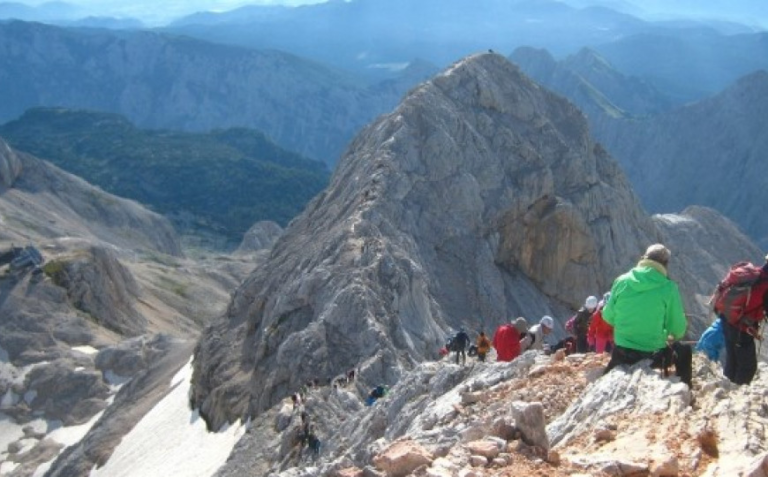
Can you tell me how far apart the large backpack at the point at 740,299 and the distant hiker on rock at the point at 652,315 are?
3.26 ft

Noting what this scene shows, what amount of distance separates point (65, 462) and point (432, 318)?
25034 millimetres

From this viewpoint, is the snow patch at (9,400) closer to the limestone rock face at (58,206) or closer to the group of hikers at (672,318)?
the limestone rock face at (58,206)

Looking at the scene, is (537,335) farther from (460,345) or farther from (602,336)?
(602,336)

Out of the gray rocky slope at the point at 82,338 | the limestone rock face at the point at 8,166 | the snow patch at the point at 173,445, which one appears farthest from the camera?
the limestone rock face at the point at 8,166

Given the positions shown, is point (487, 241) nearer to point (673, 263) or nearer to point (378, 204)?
point (378, 204)

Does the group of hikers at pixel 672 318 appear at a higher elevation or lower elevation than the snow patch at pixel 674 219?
higher

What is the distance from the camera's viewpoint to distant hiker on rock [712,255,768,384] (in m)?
14.7

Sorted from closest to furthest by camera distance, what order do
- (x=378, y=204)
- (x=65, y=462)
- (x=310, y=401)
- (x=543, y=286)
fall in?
(x=310, y=401), (x=378, y=204), (x=65, y=462), (x=543, y=286)

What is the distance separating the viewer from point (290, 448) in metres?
30.6

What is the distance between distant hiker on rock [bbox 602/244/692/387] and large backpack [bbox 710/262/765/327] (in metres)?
0.99

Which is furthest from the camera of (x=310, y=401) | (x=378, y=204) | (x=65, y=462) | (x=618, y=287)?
(x=65, y=462)

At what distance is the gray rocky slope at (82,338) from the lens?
63938mm

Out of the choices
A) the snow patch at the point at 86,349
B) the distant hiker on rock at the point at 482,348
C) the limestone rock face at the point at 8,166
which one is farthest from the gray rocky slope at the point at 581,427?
the limestone rock face at the point at 8,166

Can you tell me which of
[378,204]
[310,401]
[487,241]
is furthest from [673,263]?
[310,401]
